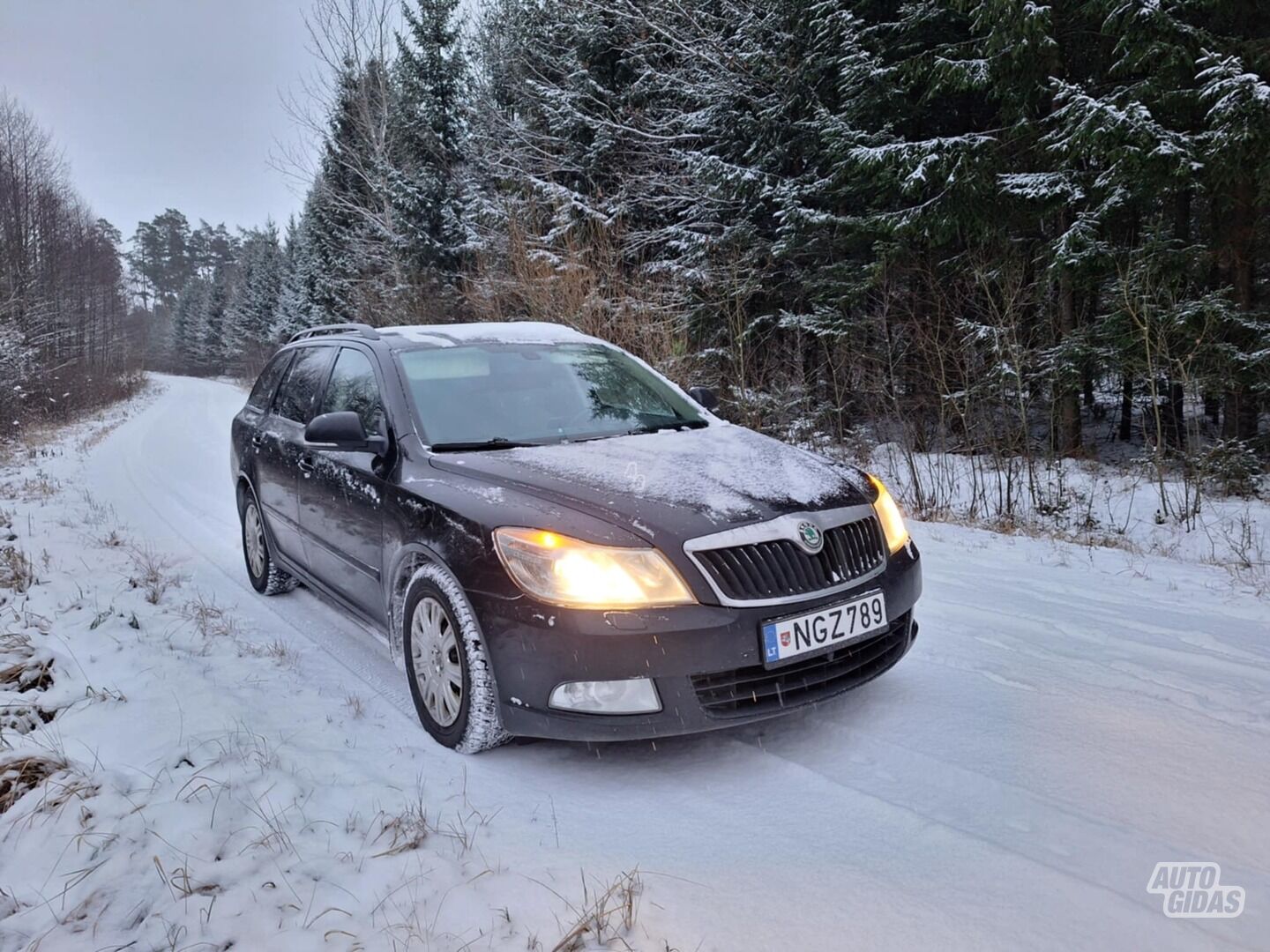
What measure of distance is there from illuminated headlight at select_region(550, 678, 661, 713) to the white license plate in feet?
1.34

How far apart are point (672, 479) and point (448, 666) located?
3.66 ft

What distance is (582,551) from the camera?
255 cm

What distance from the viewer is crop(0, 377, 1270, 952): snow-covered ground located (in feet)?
6.40

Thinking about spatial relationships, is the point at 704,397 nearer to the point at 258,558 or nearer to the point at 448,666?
the point at 448,666

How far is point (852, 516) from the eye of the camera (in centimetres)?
294

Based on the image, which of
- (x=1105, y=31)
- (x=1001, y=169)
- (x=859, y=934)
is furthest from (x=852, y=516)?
(x=1001, y=169)

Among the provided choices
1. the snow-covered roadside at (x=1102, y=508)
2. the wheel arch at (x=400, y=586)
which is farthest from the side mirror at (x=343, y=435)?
the snow-covered roadside at (x=1102, y=508)

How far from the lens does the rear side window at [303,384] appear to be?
180 inches

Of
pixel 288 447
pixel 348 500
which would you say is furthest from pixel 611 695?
pixel 288 447

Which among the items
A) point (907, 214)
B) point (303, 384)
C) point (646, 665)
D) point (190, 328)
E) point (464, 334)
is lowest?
point (646, 665)

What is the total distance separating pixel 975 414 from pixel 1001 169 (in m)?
3.40

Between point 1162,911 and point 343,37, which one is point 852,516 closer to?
point 1162,911

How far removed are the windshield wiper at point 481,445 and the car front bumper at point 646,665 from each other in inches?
34.7

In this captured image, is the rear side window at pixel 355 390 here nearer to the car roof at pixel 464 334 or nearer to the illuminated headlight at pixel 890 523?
the car roof at pixel 464 334
